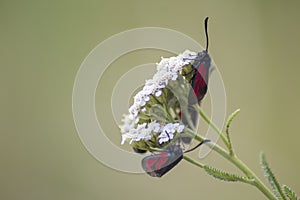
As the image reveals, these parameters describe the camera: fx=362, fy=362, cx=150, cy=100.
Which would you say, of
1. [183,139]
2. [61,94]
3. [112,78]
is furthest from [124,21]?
[183,139]

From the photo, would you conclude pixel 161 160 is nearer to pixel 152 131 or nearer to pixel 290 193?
pixel 152 131

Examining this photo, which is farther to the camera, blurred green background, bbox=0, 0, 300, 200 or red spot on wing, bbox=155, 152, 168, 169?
blurred green background, bbox=0, 0, 300, 200

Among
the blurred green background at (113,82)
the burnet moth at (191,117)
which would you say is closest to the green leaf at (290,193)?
the burnet moth at (191,117)

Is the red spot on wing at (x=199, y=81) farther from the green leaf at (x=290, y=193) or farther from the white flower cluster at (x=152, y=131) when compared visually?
the green leaf at (x=290, y=193)

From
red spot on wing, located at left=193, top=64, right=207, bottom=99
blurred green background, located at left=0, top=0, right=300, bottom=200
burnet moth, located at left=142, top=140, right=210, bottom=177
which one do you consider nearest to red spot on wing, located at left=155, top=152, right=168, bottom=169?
burnet moth, located at left=142, top=140, right=210, bottom=177

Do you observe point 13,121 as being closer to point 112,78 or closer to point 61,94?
point 61,94

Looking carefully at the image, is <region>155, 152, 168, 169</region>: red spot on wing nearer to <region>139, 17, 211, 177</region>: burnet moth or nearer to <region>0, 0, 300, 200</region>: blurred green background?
<region>139, 17, 211, 177</region>: burnet moth

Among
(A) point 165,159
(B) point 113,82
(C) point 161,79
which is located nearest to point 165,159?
(A) point 165,159
